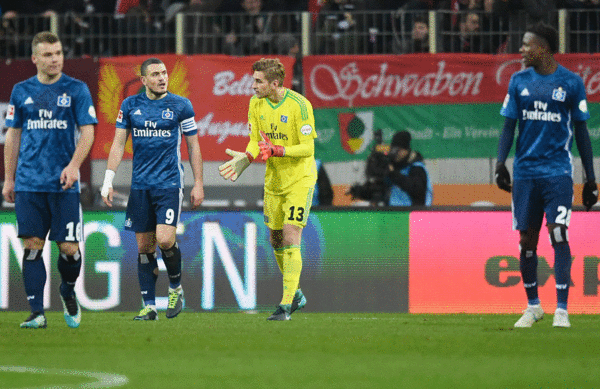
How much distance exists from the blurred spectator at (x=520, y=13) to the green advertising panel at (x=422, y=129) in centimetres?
89

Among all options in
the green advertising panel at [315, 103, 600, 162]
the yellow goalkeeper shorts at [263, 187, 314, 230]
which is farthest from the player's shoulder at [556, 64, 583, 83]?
the green advertising panel at [315, 103, 600, 162]

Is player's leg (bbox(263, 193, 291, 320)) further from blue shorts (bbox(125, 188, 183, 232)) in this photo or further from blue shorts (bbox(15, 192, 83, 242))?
blue shorts (bbox(15, 192, 83, 242))

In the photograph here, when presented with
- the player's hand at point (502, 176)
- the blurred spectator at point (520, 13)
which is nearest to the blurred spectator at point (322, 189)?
the blurred spectator at point (520, 13)

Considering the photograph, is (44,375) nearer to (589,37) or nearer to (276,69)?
(276,69)

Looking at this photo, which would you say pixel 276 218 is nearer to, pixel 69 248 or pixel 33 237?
pixel 69 248

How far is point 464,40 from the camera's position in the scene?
13.4 metres

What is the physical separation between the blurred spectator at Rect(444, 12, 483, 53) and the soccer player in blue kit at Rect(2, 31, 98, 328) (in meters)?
6.91

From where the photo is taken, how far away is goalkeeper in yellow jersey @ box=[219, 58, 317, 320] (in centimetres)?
846

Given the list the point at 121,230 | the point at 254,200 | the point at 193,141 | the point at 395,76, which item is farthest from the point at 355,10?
the point at 193,141

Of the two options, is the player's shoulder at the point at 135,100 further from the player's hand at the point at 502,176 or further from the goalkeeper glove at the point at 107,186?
the player's hand at the point at 502,176

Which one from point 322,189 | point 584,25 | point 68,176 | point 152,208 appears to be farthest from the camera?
point 584,25

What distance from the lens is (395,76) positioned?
1348 cm

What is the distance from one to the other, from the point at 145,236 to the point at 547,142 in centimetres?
336

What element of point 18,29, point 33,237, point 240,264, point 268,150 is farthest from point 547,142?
point 18,29
